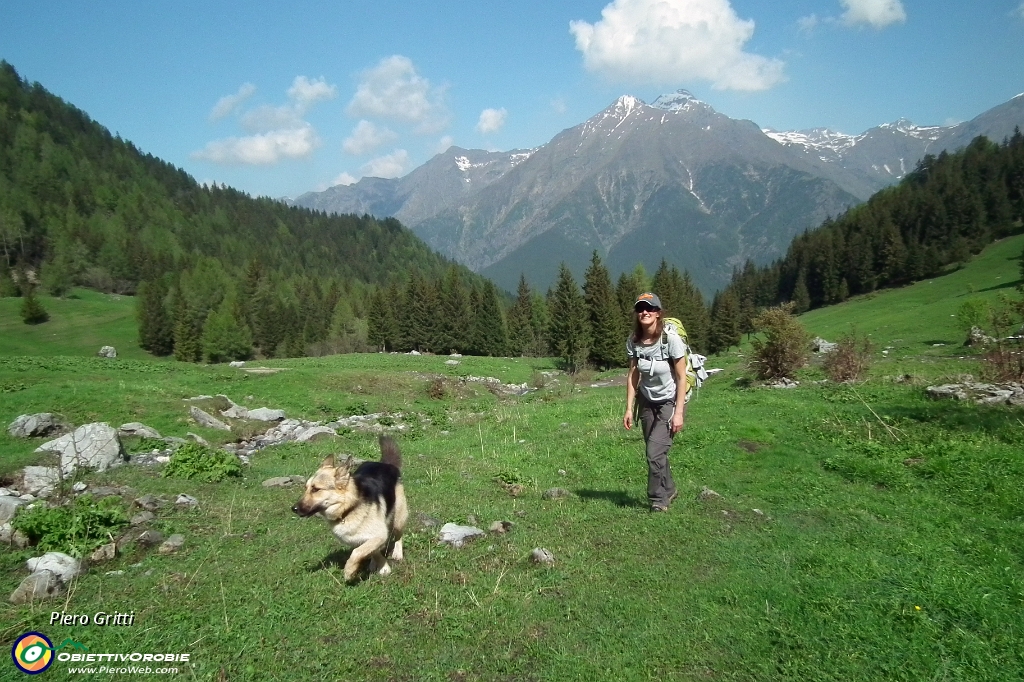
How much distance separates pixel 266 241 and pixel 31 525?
166 m

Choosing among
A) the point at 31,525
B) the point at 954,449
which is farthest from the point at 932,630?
the point at 31,525

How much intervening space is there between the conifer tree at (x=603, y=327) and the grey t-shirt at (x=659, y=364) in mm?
42427

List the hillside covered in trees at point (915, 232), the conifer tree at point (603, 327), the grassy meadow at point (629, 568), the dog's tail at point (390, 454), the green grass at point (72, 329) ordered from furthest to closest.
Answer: the hillside covered in trees at point (915, 232)
the green grass at point (72, 329)
the conifer tree at point (603, 327)
the dog's tail at point (390, 454)
the grassy meadow at point (629, 568)

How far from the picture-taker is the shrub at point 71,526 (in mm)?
6879

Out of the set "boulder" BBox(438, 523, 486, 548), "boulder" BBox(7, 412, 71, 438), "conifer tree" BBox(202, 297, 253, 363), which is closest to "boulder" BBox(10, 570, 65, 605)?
"boulder" BBox(438, 523, 486, 548)

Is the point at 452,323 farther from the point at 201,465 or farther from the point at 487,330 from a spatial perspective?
the point at 201,465

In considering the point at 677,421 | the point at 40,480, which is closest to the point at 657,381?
the point at 677,421

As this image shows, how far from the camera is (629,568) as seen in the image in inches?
248

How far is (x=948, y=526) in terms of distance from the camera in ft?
23.5

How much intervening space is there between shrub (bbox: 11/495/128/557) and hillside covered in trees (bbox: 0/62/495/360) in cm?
7564

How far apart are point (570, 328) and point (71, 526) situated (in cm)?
4428

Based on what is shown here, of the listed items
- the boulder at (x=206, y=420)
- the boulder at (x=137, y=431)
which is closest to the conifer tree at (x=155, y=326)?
the boulder at (x=206, y=420)

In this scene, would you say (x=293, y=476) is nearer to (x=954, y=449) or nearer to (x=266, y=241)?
(x=954, y=449)

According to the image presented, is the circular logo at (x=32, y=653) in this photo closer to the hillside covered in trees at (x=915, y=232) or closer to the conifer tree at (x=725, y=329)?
the conifer tree at (x=725, y=329)
